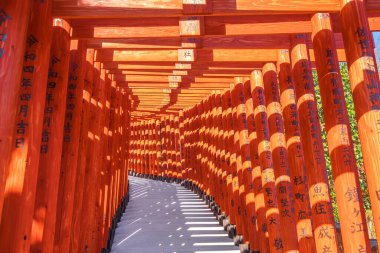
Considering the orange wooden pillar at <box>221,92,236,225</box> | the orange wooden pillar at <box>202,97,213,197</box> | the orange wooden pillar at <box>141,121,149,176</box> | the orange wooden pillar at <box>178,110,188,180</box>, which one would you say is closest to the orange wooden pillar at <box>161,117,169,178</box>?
the orange wooden pillar at <box>178,110,188,180</box>

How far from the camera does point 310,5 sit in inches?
133

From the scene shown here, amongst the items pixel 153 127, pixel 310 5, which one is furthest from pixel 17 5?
pixel 153 127

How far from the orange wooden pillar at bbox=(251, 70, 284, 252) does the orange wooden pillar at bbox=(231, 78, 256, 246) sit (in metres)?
0.75

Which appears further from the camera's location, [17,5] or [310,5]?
[310,5]

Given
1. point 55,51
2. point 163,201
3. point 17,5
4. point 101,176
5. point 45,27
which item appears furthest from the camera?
point 163,201

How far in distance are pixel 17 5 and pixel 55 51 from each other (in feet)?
3.45

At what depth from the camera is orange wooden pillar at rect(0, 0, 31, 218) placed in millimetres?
2186

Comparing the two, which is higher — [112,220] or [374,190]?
[374,190]

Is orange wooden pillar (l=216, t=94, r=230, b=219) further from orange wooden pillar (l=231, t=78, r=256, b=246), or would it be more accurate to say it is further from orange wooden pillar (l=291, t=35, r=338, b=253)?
orange wooden pillar (l=291, t=35, r=338, b=253)

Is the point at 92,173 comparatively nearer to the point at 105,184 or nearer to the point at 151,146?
the point at 105,184

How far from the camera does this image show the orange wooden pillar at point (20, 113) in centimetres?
225

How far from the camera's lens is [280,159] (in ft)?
15.0

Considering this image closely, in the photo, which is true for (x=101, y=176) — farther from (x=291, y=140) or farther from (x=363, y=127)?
(x=363, y=127)

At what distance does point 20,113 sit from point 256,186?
403 cm
